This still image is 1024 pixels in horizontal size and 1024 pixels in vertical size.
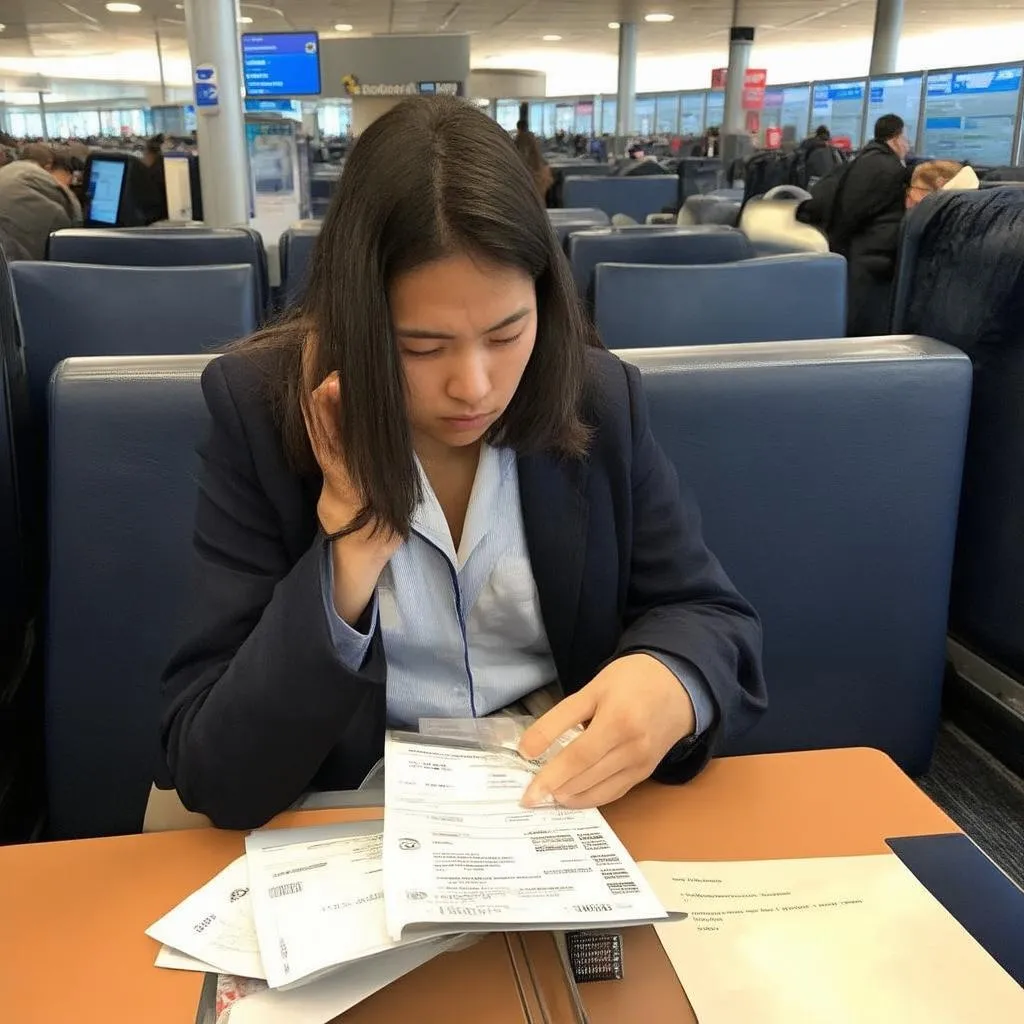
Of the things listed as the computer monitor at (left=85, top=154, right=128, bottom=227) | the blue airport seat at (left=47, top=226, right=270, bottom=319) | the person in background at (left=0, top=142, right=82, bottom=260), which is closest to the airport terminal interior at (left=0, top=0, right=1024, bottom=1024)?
the blue airport seat at (left=47, top=226, right=270, bottom=319)

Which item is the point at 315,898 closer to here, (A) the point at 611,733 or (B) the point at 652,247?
(A) the point at 611,733

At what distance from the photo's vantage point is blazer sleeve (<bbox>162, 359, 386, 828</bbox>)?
0.83 m

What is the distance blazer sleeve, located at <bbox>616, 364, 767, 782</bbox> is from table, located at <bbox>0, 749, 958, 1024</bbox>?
0.09 m

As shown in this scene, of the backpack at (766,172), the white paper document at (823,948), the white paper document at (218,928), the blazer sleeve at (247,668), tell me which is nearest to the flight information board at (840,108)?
the backpack at (766,172)

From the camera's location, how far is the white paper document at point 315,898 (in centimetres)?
62

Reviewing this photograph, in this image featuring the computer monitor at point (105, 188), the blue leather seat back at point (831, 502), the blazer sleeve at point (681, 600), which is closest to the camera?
the blazer sleeve at point (681, 600)

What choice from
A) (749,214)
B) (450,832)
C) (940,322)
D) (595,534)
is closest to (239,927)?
(450,832)

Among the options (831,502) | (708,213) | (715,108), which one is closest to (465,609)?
(831,502)

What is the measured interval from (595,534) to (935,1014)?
54 cm

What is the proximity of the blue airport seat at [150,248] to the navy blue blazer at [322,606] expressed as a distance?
→ 183 centimetres

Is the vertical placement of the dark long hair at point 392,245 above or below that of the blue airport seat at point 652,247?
above

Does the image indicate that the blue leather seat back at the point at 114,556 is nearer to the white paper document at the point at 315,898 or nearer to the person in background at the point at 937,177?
the white paper document at the point at 315,898

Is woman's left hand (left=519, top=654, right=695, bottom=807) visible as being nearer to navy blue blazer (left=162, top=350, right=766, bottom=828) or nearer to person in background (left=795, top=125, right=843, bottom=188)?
navy blue blazer (left=162, top=350, right=766, bottom=828)

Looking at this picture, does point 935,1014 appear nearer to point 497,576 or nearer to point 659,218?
point 497,576
